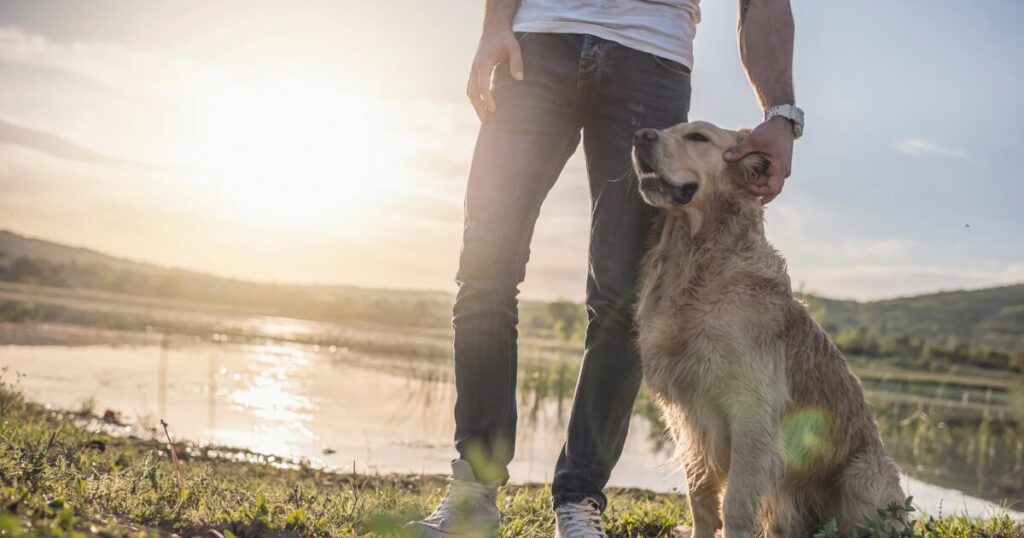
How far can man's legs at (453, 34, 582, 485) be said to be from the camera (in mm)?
3342

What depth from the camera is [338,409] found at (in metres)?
9.24

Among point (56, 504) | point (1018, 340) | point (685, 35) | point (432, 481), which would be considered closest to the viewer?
point (56, 504)

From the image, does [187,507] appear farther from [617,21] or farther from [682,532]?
[617,21]

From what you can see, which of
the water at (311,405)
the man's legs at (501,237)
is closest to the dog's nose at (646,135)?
the man's legs at (501,237)

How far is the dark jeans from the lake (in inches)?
78.2

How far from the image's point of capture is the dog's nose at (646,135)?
3.26 m

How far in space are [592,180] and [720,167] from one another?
56 cm

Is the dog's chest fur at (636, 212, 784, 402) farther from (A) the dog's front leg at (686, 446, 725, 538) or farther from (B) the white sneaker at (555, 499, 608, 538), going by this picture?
(B) the white sneaker at (555, 499, 608, 538)

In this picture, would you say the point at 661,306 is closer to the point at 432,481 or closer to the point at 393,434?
the point at 432,481

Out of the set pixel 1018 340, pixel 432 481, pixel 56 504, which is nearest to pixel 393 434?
pixel 432 481

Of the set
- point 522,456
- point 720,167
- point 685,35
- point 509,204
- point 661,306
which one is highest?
point 685,35

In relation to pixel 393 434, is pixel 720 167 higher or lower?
higher

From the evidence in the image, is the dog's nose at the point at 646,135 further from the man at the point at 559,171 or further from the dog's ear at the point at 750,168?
the dog's ear at the point at 750,168

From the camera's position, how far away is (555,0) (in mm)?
3469
